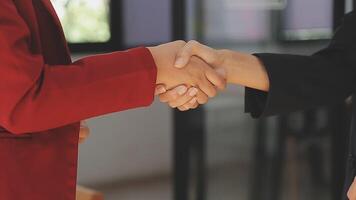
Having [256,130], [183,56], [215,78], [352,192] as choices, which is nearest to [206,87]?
[215,78]

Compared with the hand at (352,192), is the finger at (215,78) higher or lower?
higher

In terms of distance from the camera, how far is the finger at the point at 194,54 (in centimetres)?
123

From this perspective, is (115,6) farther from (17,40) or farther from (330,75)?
(17,40)

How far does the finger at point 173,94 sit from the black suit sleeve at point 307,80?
0.18 metres

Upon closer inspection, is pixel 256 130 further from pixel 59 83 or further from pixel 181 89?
pixel 59 83

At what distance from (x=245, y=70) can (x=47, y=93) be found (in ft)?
1.82

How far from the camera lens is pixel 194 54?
4.41ft

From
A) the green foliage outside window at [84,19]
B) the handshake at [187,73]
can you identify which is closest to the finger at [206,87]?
the handshake at [187,73]

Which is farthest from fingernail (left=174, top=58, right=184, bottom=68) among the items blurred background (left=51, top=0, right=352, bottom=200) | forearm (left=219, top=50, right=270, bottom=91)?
blurred background (left=51, top=0, right=352, bottom=200)

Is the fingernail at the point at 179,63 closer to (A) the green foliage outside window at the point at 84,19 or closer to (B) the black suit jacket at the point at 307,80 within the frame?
(B) the black suit jacket at the point at 307,80

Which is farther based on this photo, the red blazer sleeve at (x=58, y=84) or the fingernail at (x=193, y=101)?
the fingernail at (x=193, y=101)

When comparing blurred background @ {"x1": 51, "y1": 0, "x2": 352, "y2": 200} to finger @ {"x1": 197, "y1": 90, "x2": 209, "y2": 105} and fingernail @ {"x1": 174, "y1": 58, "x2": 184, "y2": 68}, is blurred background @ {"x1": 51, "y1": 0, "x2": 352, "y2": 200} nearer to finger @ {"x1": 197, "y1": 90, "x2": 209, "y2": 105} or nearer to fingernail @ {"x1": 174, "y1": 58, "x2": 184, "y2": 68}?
finger @ {"x1": 197, "y1": 90, "x2": 209, "y2": 105}

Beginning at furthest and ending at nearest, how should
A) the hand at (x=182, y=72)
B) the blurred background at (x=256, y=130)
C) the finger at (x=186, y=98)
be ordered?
1. the blurred background at (x=256, y=130)
2. the finger at (x=186, y=98)
3. the hand at (x=182, y=72)

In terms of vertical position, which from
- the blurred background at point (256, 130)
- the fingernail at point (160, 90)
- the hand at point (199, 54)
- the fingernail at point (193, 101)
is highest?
the hand at point (199, 54)
